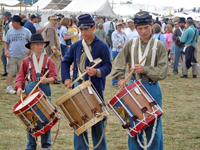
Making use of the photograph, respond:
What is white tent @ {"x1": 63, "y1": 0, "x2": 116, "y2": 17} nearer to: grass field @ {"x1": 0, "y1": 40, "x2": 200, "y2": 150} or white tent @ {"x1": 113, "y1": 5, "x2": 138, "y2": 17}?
white tent @ {"x1": 113, "y1": 5, "x2": 138, "y2": 17}

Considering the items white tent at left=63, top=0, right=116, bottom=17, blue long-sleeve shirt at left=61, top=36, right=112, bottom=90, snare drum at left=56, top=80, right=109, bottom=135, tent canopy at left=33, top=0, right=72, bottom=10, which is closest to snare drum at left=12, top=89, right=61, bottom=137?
snare drum at left=56, top=80, right=109, bottom=135

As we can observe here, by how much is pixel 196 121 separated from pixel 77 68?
360 centimetres

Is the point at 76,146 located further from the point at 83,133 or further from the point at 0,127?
the point at 0,127

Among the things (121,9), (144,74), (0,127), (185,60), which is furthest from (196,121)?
(121,9)

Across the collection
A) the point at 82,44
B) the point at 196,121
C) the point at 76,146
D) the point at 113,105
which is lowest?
the point at 196,121

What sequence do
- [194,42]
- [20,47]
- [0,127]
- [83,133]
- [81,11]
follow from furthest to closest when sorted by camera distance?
[81,11]
[194,42]
[20,47]
[0,127]
[83,133]

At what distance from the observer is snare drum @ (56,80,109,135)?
3.63 metres

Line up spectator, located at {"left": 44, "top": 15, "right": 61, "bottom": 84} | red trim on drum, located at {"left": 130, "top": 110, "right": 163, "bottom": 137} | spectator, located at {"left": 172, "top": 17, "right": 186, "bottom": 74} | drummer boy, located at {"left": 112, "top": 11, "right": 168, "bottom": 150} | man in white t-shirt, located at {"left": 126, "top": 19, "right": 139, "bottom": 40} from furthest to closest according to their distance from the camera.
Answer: spectator, located at {"left": 172, "top": 17, "right": 186, "bottom": 74}
man in white t-shirt, located at {"left": 126, "top": 19, "right": 139, "bottom": 40}
spectator, located at {"left": 44, "top": 15, "right": 61, "bottom": 84}
drummer boy, located at {"left": 112, "top": 11, "right": 168, "bottom": 150}
red trim on drum, located at {"left": 130, "top": 110, "right": 163, "bottom": 137}

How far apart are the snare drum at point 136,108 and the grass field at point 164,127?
1.64m

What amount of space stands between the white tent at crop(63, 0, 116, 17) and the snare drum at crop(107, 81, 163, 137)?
24.0 metres

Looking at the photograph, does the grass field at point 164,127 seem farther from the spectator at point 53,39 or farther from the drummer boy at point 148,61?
the drummer boy at point 148,61

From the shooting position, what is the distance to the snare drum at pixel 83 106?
3.63 metres

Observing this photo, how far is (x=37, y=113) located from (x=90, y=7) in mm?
25101

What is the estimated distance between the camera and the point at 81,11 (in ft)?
89.3
